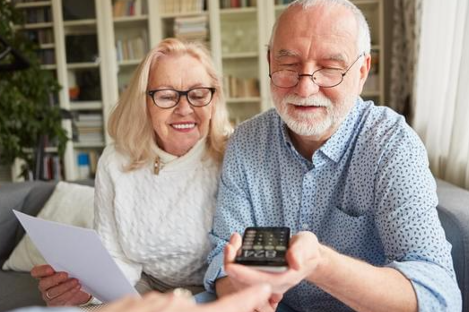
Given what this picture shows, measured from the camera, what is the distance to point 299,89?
973mm

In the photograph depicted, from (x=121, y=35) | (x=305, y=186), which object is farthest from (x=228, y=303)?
(x=121, y=35)

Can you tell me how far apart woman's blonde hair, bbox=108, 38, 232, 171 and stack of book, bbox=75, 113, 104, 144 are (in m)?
2.65

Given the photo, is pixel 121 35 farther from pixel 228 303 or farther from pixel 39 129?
pixel 228 303

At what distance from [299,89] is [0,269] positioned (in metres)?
1.56

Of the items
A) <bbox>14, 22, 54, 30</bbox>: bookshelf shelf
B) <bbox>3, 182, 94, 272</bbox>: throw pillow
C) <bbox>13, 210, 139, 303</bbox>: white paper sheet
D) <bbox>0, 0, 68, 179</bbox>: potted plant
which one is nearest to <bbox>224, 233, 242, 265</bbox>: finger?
<bbox>13, 210, 139, 303</bbox>: white paper sheet

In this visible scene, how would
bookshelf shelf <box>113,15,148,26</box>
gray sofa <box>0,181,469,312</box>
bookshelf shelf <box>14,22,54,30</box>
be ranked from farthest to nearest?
bookshelf shelf <box>14,22,54,30</box>
bookshelf shelf <box>113,15,148,26</box>
gray sofa <box>0,181,469,312</box>

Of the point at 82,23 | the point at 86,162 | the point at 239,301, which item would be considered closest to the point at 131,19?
the point at 82,23

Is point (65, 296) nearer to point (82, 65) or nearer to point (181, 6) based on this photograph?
point (181, 6)

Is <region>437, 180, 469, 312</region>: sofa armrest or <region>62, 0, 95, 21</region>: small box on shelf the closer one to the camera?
<region>437, 180, 469, 312</region>: sofa armrest

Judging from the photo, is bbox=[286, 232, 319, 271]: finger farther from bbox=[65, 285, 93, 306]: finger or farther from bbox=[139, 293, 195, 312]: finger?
bbox=[65, 285, 93, 306]: finger

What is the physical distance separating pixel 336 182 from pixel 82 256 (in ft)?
1.90

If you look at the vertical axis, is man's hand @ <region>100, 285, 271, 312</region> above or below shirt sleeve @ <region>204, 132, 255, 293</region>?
above

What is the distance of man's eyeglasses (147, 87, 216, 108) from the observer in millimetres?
1225

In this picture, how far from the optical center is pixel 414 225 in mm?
846
